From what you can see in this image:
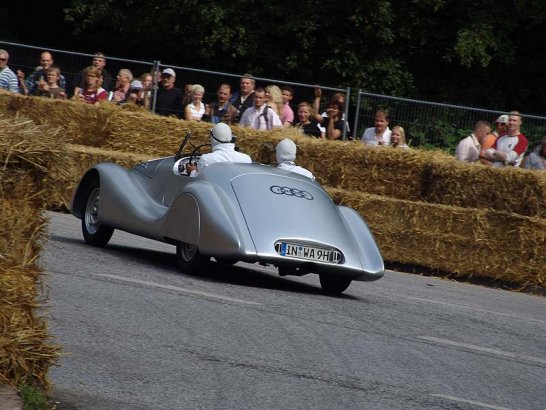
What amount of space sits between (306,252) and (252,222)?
21.5 inches

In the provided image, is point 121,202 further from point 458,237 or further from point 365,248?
point 458,237

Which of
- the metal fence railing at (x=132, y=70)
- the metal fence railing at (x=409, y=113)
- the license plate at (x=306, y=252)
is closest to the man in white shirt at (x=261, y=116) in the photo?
the metal fence railing at (x=409, y=113)

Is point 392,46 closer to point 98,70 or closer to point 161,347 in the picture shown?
point 98,70

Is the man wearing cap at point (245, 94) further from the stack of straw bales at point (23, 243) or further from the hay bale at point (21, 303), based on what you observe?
the hay bale at point (21, 303)

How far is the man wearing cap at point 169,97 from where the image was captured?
771 inches

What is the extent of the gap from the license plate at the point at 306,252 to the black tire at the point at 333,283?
636 millimetres

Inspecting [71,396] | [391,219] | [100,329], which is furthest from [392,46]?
[71,396]

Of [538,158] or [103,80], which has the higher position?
[103,80]

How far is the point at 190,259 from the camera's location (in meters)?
Answer: 12.0

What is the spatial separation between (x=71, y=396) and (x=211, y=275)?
565 centimetres

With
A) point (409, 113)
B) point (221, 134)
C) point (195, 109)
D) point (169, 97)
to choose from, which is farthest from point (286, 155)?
point (169, 97)

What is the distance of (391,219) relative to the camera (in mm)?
17250

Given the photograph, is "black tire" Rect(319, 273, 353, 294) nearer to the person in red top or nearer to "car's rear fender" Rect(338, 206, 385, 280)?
"car's rear fender" Rect(338, 206, 385, 280)

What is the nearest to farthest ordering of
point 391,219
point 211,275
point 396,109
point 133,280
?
point 133,280, point 211,275, point 391,219, point 396,109
